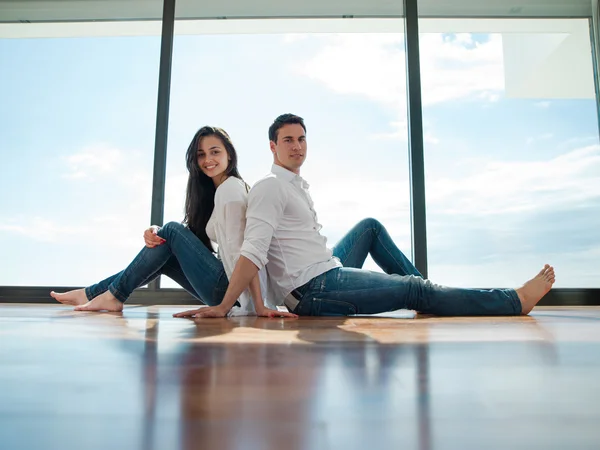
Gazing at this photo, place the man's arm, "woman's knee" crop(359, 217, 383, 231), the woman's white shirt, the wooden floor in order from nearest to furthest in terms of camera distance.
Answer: the wooden floor
the man's arm
the woman's white shirt
"woman's knee" crop(359, 217, 383, 231)

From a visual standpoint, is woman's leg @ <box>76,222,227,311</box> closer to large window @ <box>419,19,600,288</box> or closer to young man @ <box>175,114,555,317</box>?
young man @ <box>175,114,555,317</box>

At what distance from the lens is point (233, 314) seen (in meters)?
1.88

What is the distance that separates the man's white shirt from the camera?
181cm

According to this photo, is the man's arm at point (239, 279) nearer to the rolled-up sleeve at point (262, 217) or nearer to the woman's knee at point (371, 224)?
the rolled-up sleeve at point (262, 217)

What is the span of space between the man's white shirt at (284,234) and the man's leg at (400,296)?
68 millimetres

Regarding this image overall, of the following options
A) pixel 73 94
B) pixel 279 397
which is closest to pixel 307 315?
pixel 279 397

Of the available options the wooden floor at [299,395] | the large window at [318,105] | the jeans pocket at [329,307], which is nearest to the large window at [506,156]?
the large window at [318,105]

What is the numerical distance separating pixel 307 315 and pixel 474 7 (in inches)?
119

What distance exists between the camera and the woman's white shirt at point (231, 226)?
1.91 metres

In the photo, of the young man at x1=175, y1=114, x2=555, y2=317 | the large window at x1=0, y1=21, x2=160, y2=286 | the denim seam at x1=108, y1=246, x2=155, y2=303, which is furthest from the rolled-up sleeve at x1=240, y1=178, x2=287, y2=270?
the large window at x1=0, y1=21, x2=160, y2=286

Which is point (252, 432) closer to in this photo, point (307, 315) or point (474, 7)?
point (307, 315)

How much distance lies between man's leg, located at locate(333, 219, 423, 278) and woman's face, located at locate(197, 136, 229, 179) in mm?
638

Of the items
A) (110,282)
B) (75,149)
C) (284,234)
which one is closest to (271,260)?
(284,234)

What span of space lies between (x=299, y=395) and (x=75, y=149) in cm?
359
